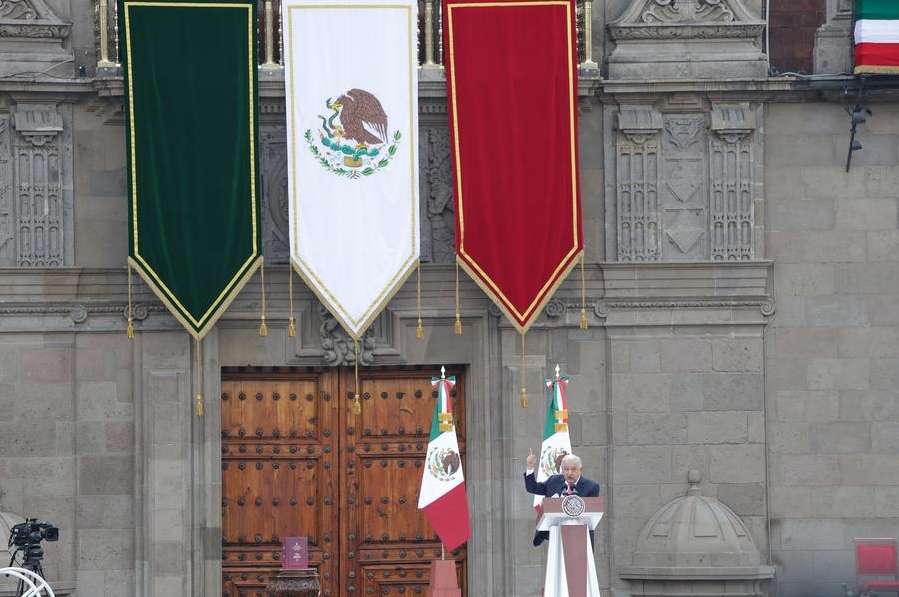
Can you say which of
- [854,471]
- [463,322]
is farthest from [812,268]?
[463,322]

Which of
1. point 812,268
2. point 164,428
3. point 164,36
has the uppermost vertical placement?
point 164,36

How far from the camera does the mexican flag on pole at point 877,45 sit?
79.8ft

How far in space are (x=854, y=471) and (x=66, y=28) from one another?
30.8ft

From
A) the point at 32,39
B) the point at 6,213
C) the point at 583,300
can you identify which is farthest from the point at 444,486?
the point at 32,39

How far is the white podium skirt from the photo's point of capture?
62.7ft

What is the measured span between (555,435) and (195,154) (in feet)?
15.5

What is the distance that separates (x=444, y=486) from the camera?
22.7 m

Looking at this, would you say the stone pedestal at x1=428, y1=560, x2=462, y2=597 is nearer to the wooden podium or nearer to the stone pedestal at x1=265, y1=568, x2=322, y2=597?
the stone pedestal at x1=265, y1=568, x2=322, y2=597

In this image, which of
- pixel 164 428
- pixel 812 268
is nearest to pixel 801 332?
pixel 812 268

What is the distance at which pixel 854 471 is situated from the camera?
24484mm

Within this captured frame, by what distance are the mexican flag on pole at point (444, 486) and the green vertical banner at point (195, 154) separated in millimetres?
2694

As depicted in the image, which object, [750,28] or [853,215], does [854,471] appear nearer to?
[853,215]

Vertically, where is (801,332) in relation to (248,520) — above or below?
above

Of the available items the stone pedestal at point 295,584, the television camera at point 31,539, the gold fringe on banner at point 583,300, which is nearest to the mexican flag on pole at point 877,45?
the gold fringe on banner at point 583,300
